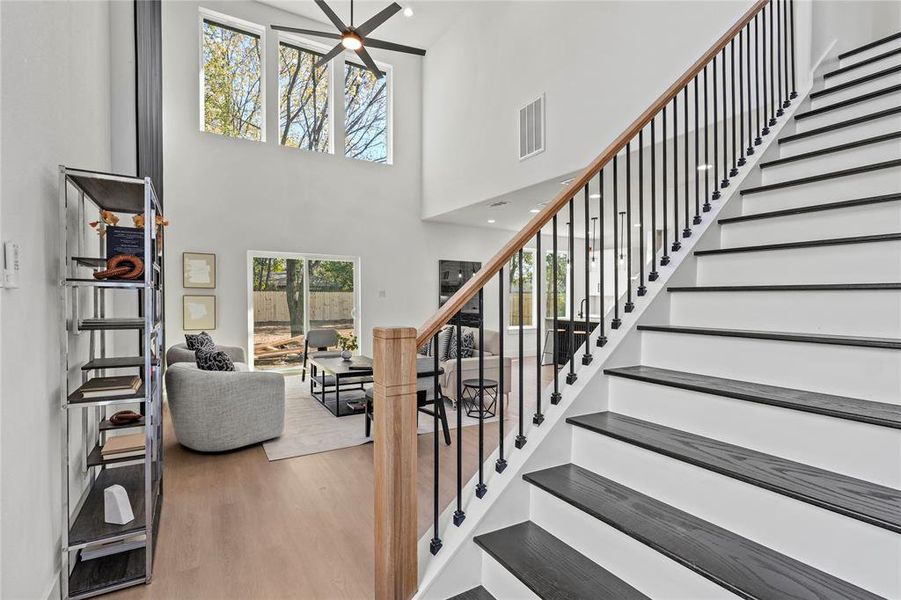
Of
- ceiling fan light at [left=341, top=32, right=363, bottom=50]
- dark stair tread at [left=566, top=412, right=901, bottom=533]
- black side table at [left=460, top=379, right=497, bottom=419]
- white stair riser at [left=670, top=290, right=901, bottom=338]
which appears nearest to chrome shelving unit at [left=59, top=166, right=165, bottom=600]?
dark stair tread at [left=566, top=412, right=901, bottom=533]

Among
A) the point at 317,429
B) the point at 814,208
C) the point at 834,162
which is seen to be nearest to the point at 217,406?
the point at 317,429

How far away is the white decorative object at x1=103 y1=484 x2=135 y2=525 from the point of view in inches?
84.7

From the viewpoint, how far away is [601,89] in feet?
15.1

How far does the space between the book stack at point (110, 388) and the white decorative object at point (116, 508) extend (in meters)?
0.50

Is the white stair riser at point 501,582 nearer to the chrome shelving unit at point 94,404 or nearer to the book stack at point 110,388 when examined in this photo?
the chrome shelving unit at point 94,404

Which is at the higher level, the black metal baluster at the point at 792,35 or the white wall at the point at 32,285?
the black metal baluster at the point at 792,35

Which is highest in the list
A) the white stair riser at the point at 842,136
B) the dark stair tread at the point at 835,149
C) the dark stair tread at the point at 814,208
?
the white stair riser at the point at 842,136

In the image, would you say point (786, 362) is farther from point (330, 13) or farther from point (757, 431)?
point (330, 13)

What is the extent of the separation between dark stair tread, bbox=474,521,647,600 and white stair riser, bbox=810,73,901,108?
10.4ft

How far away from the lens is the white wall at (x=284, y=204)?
247 inches

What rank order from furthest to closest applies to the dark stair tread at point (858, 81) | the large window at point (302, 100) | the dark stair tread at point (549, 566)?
the large window at point (302, 100)
the dark stair tread at point (858, 81)
the dark stair tread at point (549, 566)

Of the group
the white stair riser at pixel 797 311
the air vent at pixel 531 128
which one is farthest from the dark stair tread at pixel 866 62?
the air vent at pixel 531 128

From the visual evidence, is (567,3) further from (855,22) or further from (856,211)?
(856,211)

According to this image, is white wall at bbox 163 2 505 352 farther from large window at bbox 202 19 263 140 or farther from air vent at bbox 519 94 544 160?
air vent at bbox 519 94 544 160
